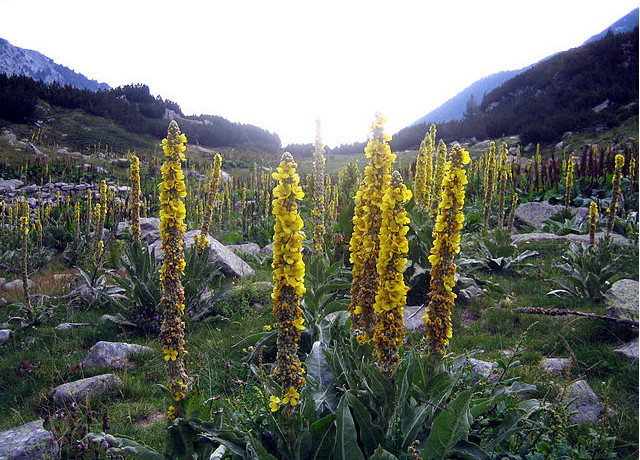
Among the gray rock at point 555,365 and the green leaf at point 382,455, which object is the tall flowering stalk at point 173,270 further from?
the gray rock at point 555,365

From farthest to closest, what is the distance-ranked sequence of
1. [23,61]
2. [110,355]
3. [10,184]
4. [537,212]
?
[23,61]
[10,184]
[537,212]
[110,355]

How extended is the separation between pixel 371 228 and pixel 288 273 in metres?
0.56

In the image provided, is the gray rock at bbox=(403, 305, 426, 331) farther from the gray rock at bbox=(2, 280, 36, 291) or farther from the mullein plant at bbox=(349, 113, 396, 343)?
the gray rock at bbox=(2, 280, 36, 291)

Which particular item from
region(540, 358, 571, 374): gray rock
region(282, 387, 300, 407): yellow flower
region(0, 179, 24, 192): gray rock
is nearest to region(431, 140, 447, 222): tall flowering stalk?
region(540, 358, 571, 374): gray rock

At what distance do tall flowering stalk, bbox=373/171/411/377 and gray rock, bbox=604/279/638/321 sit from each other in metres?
3.81

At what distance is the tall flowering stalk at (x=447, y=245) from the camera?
82.7 inches

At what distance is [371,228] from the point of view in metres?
2.01

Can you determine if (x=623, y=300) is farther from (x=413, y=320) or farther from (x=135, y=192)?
(x=135, y=192)

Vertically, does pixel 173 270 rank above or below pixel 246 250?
above

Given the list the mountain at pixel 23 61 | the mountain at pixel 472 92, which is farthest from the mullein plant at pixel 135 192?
the mountain at pixel 472 92

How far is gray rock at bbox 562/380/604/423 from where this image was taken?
9.74 ft

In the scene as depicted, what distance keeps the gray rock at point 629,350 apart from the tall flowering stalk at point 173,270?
4098mm

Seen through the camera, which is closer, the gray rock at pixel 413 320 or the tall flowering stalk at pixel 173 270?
the tall flowering stalk at pixel 173 270

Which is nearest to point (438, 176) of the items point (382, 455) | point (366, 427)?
point (366, 427)
